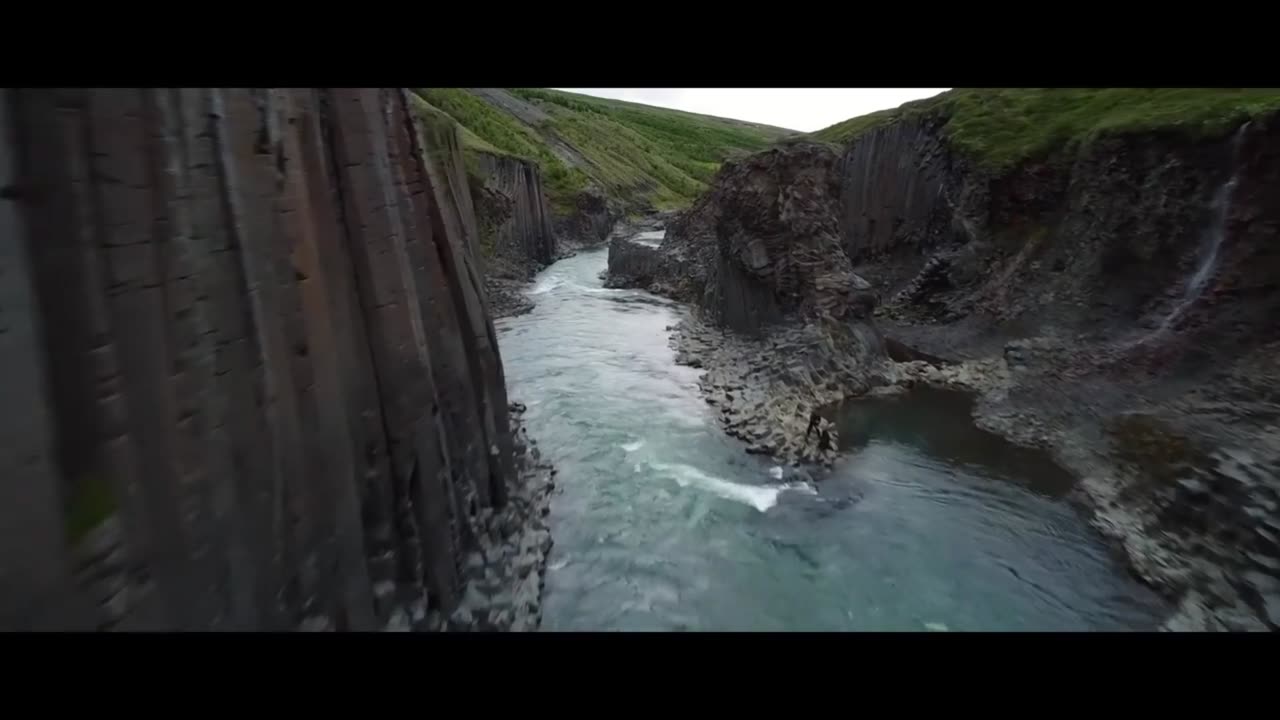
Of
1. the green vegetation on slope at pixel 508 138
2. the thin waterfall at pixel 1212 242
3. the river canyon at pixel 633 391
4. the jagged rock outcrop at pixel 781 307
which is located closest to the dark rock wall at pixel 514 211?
the river canyon at pixel 633 391

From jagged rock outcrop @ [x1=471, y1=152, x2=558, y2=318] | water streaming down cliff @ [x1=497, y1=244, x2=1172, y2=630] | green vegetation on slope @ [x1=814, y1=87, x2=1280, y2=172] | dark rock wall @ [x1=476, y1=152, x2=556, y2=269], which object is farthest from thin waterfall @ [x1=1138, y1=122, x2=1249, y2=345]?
dark rock wall @ [x1=476, y1=152, x2=556, y2=269]

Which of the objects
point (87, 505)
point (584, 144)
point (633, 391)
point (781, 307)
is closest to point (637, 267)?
point (781, 307)

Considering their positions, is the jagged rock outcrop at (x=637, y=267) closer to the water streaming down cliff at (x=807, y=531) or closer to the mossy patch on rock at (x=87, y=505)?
the water streaming down cliff at (x=807, y=531)

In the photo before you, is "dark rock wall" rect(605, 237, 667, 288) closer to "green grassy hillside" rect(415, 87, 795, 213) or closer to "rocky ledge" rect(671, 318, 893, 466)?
"green grassy hillside" rect(415, 87, 795, 213)

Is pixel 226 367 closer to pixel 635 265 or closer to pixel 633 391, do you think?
pixel 633 391
